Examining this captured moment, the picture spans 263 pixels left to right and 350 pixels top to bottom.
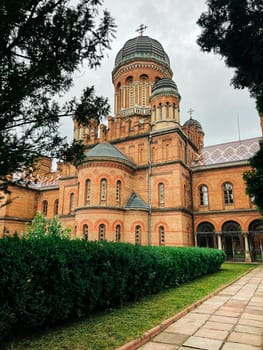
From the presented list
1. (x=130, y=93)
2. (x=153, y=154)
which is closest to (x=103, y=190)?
(x=153, y=154)

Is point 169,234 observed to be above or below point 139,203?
below

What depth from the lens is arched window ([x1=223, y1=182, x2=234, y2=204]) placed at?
24.8 metres

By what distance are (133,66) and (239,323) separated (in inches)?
1229

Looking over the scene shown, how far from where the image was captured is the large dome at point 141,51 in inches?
1293

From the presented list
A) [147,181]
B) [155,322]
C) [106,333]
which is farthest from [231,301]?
[147,181]

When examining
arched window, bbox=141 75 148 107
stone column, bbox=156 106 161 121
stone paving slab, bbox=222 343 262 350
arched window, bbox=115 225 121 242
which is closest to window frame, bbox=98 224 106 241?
arched window, bbox=115 225 121 242

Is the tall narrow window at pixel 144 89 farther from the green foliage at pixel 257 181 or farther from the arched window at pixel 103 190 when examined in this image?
the green foliage at pixel 257 181

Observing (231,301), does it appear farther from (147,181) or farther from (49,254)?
(147,181)

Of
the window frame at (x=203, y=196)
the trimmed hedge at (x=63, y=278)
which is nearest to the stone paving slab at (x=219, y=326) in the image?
the trimmed hedge at (x=63, y=278)

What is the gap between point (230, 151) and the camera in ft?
92.9

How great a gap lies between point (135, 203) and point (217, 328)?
18.0 meters

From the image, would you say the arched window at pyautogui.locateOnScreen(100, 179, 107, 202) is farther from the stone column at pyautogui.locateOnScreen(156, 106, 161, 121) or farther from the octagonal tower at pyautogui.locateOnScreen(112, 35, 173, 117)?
the octagonal tower at pyautogui.locateOnScreen(112, 35, 173, 117)

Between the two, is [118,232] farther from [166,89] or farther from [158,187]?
[166,89]

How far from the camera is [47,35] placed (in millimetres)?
4762
